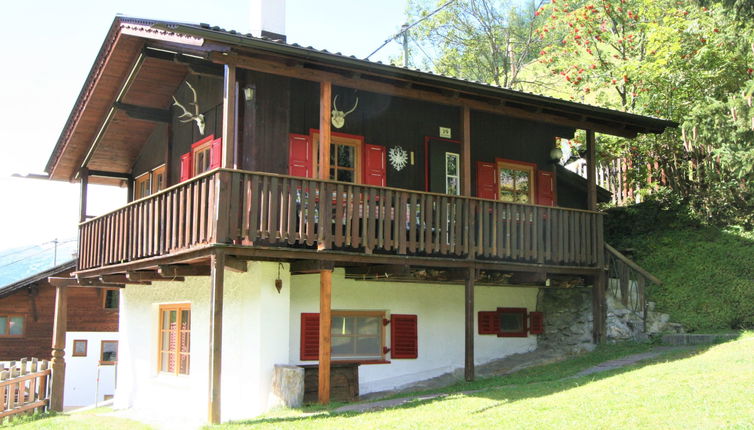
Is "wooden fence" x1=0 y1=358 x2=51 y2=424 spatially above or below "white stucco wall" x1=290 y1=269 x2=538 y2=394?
below

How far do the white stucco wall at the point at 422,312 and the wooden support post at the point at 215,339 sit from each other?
8.42 feet

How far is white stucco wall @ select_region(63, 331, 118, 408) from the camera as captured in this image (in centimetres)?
2727

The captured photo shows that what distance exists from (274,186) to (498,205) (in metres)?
4.55

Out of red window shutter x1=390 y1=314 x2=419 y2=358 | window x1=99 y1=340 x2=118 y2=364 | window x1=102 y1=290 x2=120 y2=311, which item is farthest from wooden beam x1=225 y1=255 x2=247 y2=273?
window x1=102 y1=290 x2=120 y2=311

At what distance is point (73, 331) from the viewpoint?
27547 millimetres

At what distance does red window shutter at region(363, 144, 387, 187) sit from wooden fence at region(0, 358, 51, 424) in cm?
830

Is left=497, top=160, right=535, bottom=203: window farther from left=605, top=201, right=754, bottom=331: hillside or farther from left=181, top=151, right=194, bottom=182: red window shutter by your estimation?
left=181, top=151, right=194, bottom=182: red window shutter

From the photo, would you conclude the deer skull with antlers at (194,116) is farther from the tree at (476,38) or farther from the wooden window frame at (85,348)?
the tree at (476,38)

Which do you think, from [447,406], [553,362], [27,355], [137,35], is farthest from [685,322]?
[27,355]

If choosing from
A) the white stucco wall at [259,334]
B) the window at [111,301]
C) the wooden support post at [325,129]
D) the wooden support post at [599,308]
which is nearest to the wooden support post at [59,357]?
the white stucco wall at [259,334]

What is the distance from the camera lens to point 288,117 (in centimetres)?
1356

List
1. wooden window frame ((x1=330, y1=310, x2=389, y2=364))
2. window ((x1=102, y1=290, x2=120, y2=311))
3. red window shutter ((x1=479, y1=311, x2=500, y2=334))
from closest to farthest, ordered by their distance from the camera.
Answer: wooden window frame ((x1=330, y1=310, x2=389, y2=364)), red window shutter ((x1=479, y1=311, x2=500, y2=334)), window ((x1=102, y1=290, x2=120, y2=311))

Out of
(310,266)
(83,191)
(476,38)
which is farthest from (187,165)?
(476,38)

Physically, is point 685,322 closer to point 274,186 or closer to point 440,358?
point 440,358
